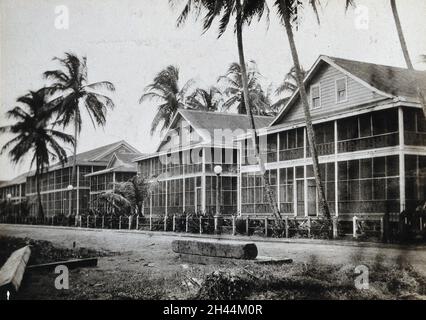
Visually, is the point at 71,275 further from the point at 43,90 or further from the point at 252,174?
the point at 252,174

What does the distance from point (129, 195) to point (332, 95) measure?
11.8 meters

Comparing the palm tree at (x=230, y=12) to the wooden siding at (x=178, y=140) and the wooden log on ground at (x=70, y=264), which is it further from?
the wooden siding at (x=178, y=140)

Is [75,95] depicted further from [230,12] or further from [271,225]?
[271,225]

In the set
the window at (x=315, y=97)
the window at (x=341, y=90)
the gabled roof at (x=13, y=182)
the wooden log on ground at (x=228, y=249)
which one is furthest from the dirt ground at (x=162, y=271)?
the window at (x=315, y=97)

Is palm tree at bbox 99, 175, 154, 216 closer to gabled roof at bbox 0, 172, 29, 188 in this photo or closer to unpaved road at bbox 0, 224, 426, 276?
gabled roof at bbox 0, 172, 29, 188

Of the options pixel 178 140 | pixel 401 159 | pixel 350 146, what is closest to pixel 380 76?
pixel 350 146

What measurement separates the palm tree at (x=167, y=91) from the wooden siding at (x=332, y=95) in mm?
5889

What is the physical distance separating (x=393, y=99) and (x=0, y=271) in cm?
1282

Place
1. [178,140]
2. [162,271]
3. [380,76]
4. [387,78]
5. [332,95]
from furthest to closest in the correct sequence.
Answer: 1. [178,140]
2. [332,95]
3. [380,76]
4. [387,78]
5. [162,271]

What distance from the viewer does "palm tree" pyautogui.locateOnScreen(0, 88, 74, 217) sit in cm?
1029

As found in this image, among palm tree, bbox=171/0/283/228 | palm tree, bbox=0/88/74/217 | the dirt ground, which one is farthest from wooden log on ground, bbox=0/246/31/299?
palm tree, bbox=171/0/283/228

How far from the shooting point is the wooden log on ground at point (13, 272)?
7.81m

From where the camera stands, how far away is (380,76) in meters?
18.3

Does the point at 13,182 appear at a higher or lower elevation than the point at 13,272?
higher
